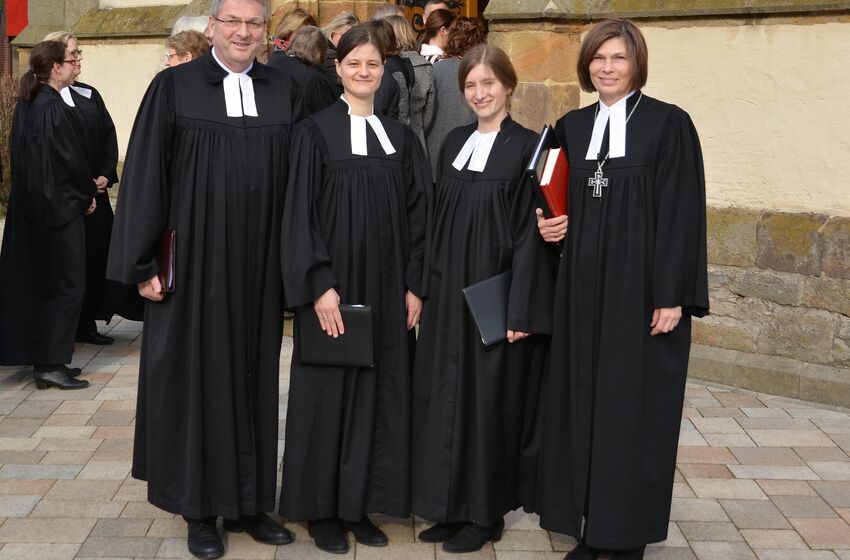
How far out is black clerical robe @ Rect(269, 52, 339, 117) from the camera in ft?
19.9

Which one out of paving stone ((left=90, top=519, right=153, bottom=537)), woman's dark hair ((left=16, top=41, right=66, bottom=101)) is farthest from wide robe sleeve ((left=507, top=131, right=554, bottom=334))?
woman's dark hair ((left=16, top=41, right=66, bottom=101))

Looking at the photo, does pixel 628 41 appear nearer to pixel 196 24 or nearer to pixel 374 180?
pixel 374 180

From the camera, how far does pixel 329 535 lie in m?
4.50

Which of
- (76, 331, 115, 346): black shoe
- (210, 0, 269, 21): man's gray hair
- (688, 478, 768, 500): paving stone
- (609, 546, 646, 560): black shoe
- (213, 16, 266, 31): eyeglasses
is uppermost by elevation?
(210, 0, 269, 21): man's gray hair

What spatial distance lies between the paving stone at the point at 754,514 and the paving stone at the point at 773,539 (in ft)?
0.17

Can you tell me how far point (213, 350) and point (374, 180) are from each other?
2.82ft

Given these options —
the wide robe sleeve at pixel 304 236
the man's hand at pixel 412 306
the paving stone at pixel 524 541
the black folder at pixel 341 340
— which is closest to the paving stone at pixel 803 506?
the paving stone at pixel 524 541

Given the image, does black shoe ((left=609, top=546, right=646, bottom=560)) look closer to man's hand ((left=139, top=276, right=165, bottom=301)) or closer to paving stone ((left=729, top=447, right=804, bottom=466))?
paving stone ((left=729, top=447, right=804, bottom=466))

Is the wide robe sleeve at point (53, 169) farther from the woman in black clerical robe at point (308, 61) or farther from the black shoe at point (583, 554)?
the black shoe at point (583, 554)

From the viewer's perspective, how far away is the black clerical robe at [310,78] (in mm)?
6078

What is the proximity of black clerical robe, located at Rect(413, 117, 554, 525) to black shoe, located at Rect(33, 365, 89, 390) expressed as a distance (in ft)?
9.84

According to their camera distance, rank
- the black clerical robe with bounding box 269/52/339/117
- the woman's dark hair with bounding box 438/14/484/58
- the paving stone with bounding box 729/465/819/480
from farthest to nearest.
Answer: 1. the woman's dark hair with bounding box 438/14/484/58
2. the black clerical robe with bounding box 269/52/339/117
3. the paving stone with bounding box 729/465/819/480

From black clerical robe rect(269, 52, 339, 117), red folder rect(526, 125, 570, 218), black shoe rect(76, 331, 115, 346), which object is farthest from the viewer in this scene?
black shoe rect(76, 331, 115, 346)

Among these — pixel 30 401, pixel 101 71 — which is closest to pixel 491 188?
pixel 30 401
